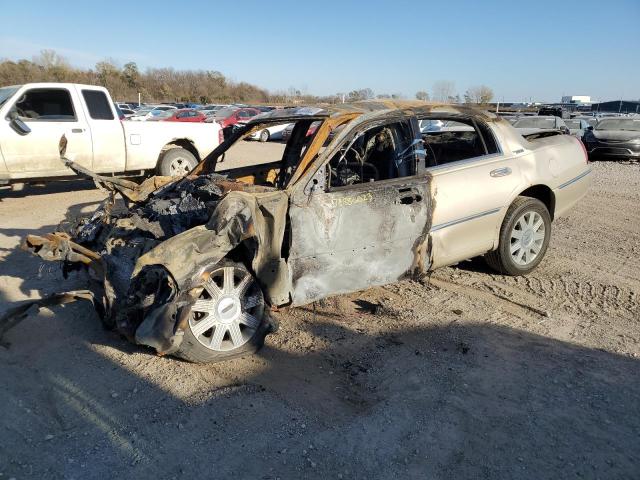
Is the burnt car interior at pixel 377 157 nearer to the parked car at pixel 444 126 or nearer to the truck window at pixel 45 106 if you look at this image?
the parked car at pixel 444 126

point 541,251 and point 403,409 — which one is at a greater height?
point 541,251

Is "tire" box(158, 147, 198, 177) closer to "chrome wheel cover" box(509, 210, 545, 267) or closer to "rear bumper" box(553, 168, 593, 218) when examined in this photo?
"chrome wheel cover" box(509, 210, 545, 267)

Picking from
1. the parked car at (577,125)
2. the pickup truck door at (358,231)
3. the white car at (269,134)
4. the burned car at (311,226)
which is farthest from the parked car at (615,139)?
the pickup truck door at (358,231)

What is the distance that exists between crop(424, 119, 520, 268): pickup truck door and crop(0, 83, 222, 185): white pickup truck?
629 centimetres

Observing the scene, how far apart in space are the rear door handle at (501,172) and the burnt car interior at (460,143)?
0.21 meters

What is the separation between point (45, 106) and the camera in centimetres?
858

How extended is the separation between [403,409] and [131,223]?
2.65 metres

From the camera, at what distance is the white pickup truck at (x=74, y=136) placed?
811cm

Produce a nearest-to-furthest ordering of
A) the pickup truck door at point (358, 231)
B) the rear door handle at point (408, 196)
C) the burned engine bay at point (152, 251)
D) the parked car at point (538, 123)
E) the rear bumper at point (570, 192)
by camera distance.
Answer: the burned engine bay at point (152, 251)
the pickup truck door at point (358, 231)
the rear door handle at point (408, 196)
the rear bumper at point (570, 192)
the parked car at point (538, 123)

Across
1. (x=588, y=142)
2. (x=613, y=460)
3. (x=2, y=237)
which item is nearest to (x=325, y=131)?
(x=613, y=460)

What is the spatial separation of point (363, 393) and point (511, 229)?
248 cm

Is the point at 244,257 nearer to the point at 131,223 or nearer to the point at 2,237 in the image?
the point at 131,223

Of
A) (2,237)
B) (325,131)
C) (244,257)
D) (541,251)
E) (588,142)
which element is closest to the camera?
(244,257)

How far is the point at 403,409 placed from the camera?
10.1 ft
